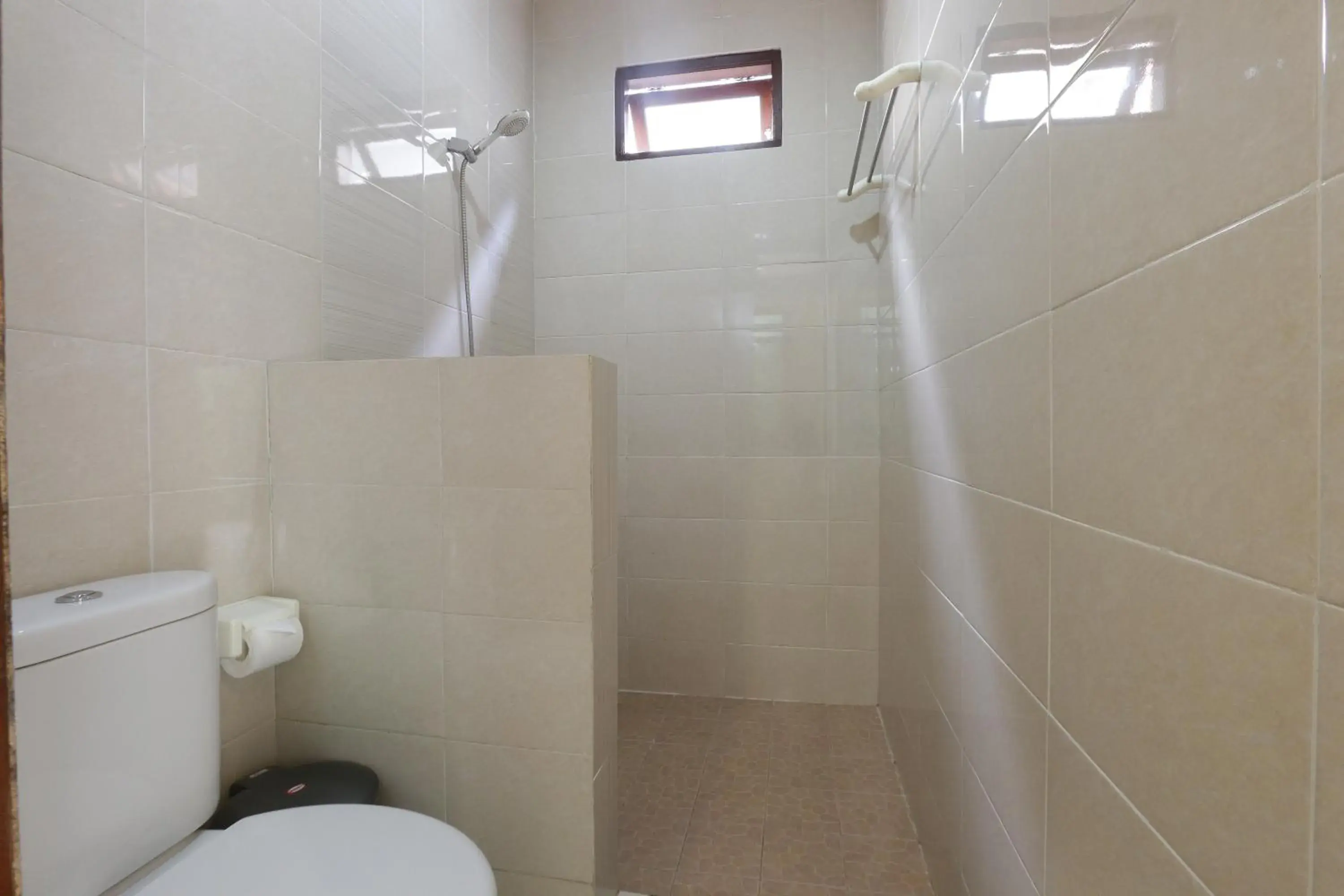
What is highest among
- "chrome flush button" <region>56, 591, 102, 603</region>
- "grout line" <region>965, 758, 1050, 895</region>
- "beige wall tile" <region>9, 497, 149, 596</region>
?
"beige wall tile" <region>9, 497, 149, 596</region>

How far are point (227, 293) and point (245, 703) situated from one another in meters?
0.82

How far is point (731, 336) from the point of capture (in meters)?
2.41

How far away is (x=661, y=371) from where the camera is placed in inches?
97.3

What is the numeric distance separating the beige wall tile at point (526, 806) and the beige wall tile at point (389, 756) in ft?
0.11

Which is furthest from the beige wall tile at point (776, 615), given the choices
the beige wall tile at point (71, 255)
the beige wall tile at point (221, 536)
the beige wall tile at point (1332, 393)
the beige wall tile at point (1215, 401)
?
the beige wall tile at point (1332, 393)

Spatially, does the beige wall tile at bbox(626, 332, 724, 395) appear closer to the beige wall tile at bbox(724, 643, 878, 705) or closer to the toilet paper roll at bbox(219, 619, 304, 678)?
the beige wall tile at bbox(724, 643, 878, 705)

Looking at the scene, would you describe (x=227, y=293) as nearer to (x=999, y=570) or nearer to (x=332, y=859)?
(x=332, y=859)

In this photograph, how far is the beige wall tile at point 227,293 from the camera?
43.5 inches

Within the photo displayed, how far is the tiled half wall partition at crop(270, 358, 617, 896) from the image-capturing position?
3.98 feet

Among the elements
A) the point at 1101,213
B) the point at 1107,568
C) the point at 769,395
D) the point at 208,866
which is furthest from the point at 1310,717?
the point at 769,395

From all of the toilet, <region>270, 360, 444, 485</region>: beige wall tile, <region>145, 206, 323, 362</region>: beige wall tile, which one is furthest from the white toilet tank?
<region>145, 206, 323, 362</region>: beige wall tile

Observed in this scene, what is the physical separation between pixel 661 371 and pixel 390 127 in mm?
1196

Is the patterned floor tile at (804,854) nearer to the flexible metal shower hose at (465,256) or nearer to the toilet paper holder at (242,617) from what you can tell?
the toilet paper holder at (242,617)

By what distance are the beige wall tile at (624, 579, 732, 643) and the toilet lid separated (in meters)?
1.50
